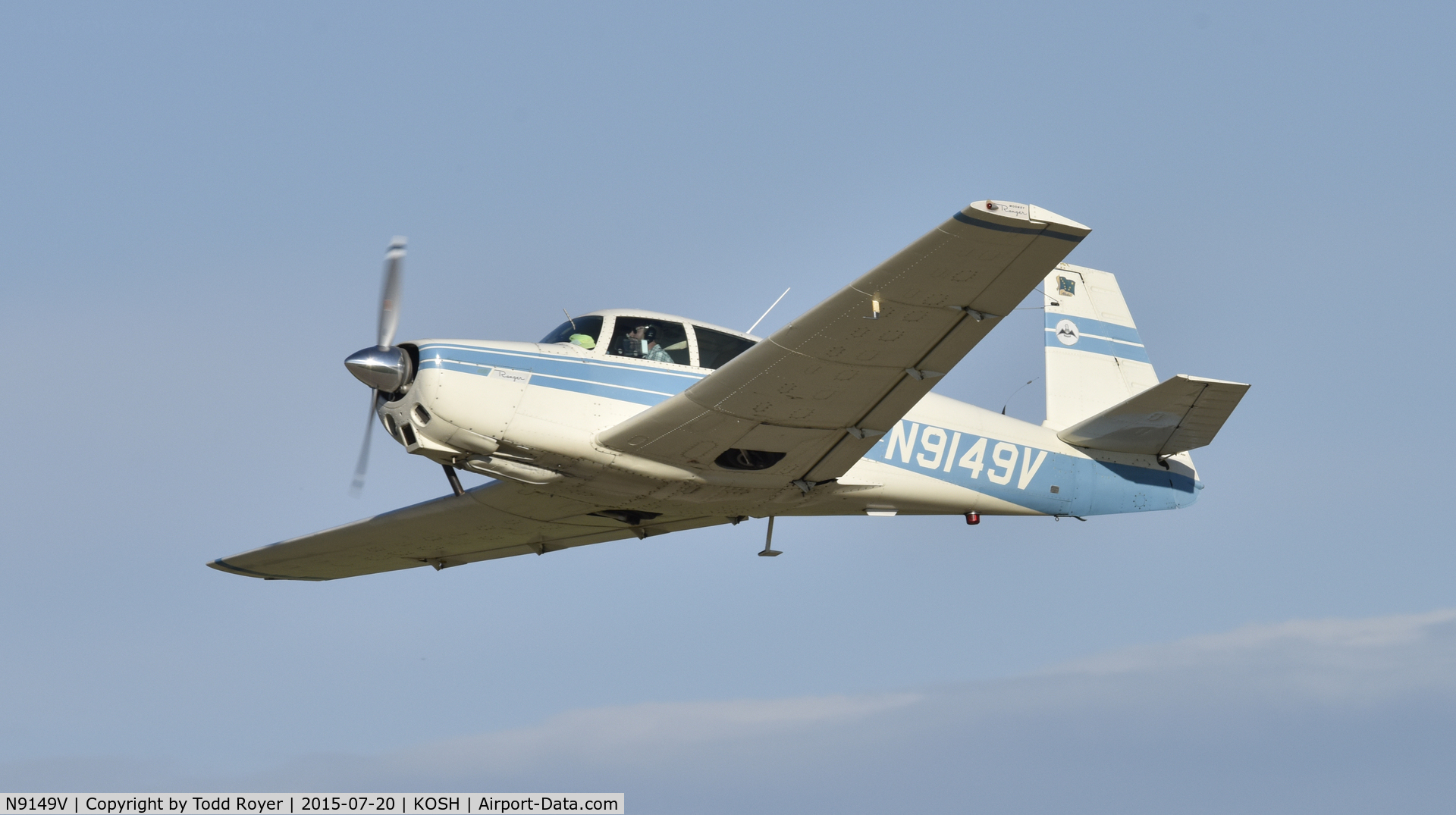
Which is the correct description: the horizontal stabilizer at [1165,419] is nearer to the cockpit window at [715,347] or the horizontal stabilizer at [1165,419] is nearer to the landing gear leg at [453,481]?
the cockpit window at [715,347]

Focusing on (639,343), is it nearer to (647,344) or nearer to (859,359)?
(647,344)

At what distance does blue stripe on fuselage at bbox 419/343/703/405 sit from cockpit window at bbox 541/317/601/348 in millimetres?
285

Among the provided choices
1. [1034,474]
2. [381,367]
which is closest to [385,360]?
[381,367]

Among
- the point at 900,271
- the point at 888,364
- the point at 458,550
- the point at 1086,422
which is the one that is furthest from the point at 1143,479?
the point at 458,550

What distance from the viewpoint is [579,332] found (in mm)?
14914

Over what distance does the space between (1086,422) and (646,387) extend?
5.97m

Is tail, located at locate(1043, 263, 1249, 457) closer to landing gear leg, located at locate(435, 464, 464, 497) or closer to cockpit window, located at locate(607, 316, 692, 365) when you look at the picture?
cockpit window, located at locate(607, 316, 692, 365)

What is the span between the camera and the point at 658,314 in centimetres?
1512

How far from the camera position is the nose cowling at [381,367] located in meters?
13.6

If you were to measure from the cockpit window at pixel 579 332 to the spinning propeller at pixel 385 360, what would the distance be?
5.05 ft

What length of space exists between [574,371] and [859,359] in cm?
292

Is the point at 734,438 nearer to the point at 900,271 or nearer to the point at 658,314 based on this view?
the point at 658,314

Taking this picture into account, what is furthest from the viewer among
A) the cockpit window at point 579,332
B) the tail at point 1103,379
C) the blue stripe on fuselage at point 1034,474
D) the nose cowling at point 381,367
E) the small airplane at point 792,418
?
the tail at point 1103,379

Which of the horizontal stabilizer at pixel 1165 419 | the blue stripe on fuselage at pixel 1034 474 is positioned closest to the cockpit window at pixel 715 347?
the blue stripe on fuselage at pixel 1034 474
